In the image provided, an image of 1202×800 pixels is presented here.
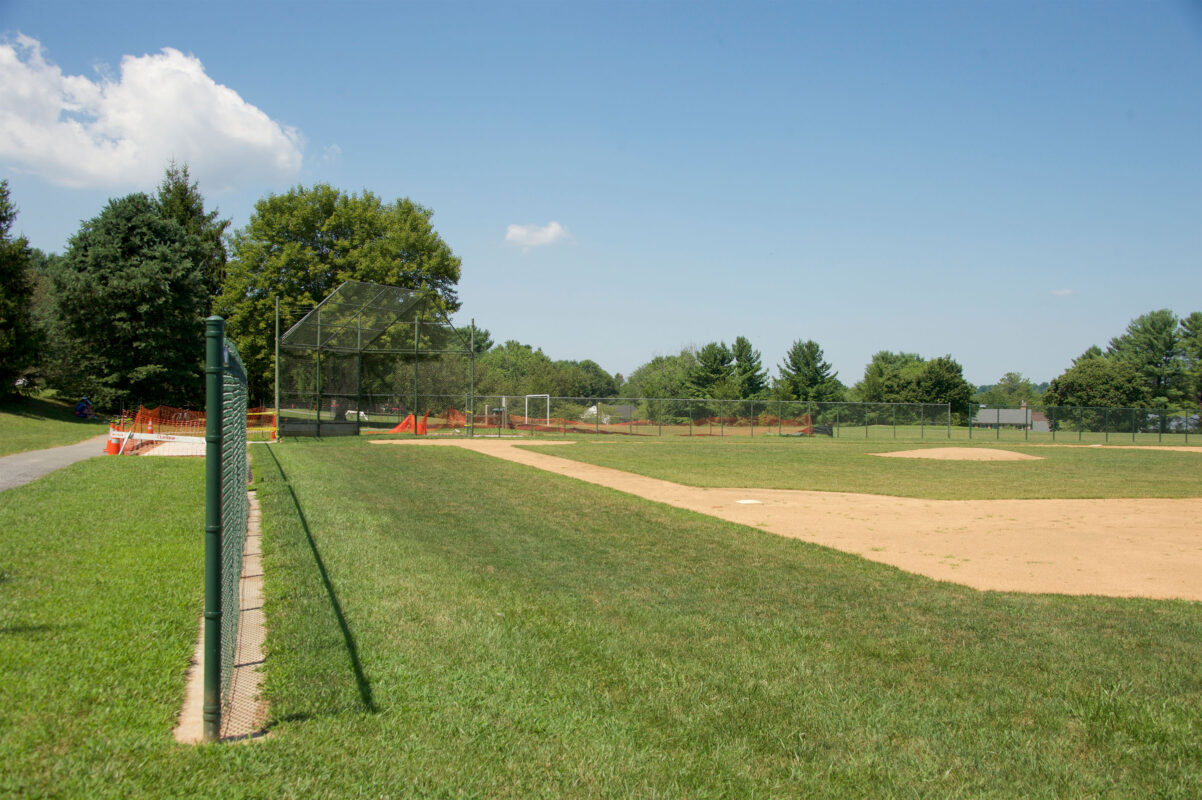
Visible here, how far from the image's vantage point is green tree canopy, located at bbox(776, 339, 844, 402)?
89688 mm

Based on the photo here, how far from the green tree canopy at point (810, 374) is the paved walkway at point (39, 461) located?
247 feet

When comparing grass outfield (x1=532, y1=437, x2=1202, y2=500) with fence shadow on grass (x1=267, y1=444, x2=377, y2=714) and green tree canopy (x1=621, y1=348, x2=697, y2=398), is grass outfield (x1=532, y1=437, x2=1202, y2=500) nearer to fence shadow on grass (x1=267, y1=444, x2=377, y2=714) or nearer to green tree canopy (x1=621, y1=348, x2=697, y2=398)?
fence shadow on grass (x1=267, y1=444, x2=377, y2=714)

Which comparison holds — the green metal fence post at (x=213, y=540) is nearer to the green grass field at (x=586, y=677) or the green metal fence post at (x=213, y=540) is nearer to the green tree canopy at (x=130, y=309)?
the green grass field at (x=586, y=677)

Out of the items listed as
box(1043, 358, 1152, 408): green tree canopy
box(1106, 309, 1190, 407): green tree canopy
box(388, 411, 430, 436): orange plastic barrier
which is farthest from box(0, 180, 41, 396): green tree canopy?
box(1106, 309, 1190, 407): green tree canopy

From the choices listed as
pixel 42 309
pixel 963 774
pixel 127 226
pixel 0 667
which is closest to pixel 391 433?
pixel 127 226

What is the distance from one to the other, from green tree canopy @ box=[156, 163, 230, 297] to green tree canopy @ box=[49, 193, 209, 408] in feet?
21.3

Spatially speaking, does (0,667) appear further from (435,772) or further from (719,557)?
(719,557)

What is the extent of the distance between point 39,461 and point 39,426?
17.4 meters

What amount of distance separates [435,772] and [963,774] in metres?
2.40

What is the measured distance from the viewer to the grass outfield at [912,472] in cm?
1745

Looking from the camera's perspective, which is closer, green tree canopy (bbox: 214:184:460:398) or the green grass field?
the green grass field

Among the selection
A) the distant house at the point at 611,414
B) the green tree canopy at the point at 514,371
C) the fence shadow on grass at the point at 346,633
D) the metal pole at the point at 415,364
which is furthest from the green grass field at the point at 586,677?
the green tree canopy at the point at 514,371

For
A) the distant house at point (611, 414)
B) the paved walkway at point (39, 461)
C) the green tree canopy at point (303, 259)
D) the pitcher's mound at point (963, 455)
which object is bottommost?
the pitcher's mound at point (963, 455)

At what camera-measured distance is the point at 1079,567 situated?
879cm
